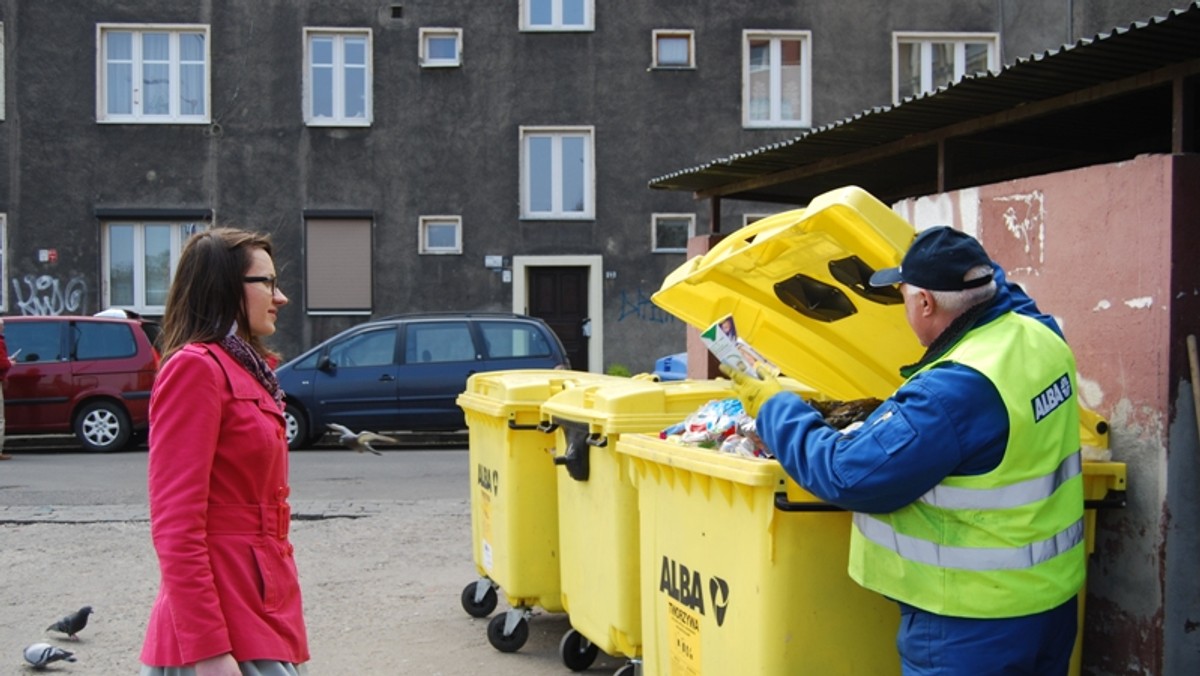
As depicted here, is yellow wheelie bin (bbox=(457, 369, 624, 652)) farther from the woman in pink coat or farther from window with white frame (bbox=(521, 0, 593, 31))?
window with white frame (bbox=(521, 0, 593, 31))

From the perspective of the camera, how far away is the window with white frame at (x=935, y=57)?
22016 millimetres

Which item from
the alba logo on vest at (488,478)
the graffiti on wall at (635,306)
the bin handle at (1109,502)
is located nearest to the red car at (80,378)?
the graffiti on wall at (635,306)

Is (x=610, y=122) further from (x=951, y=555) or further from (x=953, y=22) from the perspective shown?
(x=951, y=555)

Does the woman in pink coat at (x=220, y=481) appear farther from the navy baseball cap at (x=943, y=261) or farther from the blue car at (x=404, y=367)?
the blue car at (x=404, y=367)

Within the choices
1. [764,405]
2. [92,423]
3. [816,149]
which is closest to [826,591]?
[764,405]

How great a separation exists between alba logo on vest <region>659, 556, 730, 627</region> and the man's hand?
0.69 meters

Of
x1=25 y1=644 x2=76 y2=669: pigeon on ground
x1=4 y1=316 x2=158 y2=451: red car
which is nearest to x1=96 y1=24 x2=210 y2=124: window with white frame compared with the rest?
x1=4 y1=316 x2=158 y2=451: red car

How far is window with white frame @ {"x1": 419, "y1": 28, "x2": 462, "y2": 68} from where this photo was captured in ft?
70.1

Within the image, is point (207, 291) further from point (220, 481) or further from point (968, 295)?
point (968, 295)

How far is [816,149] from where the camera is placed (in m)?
8.45

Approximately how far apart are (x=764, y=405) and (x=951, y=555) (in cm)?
62

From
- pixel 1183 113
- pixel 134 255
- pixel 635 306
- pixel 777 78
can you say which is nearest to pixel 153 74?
pixel 134 255

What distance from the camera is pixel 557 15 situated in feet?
70.8

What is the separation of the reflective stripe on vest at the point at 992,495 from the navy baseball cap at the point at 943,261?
1.70 feet
